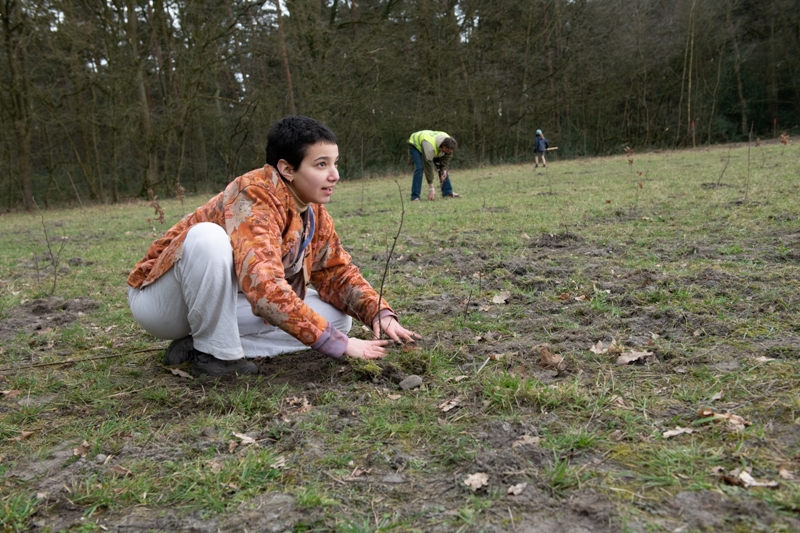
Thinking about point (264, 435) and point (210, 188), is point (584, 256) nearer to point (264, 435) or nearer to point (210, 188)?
point (264, 435)

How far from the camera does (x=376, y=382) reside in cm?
279

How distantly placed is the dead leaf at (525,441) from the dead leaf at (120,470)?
1.32 m

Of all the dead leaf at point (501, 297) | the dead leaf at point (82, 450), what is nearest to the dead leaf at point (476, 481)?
the dead leaf at point (82, 450)

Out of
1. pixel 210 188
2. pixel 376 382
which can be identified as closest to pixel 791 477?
pixel 376 382

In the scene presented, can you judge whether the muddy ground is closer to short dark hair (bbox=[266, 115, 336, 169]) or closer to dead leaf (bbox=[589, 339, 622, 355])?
dead leaf (bbox=[589, 339, 622, 355])

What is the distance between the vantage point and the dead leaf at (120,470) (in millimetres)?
2089

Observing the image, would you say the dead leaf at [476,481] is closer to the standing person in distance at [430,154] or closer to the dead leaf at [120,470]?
the dead leaf at [120,470]

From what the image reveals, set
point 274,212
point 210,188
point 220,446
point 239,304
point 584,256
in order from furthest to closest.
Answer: point 210,188, point 584,256, point 239,304, point 274,212, point 220,446

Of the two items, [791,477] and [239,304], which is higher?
[239,304]

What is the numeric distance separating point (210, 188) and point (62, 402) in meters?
22.5

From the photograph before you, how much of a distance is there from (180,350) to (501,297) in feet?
6.70

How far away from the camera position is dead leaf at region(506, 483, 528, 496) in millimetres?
1795

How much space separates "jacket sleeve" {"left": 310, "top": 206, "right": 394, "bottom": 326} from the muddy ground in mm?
320

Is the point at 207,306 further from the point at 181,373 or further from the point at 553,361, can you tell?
the point at 553,361
